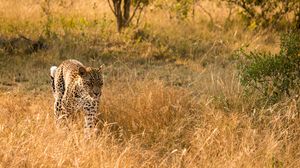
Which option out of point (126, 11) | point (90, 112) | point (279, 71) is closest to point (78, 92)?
point (90, 112)

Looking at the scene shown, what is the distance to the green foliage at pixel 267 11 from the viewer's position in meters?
12.4

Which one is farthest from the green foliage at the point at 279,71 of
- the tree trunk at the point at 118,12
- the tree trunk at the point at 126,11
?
the tree trunk at the point at 126,11

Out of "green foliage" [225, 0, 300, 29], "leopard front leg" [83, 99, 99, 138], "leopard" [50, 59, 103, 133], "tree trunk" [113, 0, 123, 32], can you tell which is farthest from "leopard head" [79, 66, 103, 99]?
"green foliage" [225, 0, 300, 29]

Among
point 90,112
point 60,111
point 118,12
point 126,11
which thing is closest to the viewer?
point 90,112

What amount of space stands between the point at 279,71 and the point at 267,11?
5.66 metres

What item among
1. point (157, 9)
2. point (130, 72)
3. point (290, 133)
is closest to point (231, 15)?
point (157, 9)

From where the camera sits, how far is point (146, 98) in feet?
23.3

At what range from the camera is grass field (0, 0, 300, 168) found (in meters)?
5.50

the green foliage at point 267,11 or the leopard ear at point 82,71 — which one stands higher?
the leopard ear at point 82,71

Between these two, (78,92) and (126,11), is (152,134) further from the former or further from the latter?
(126,11)

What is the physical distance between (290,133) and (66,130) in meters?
2.22

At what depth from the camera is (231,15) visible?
13.3m

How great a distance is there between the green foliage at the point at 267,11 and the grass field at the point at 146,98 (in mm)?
286

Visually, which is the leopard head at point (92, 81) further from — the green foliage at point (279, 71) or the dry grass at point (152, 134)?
the green foliage at point (279, 71)
